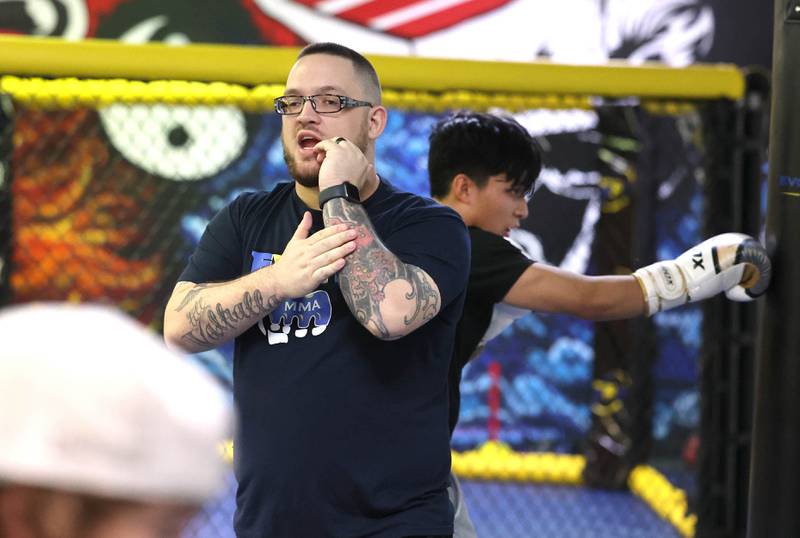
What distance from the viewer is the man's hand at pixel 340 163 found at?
2.04m

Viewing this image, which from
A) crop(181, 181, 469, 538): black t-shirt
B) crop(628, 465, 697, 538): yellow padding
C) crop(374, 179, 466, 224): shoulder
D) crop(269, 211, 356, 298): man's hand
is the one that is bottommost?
crop(628, 465, 697, 538): yellow padding

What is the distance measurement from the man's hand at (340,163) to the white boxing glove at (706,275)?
80 cm

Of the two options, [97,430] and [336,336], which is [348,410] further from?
[97,430]

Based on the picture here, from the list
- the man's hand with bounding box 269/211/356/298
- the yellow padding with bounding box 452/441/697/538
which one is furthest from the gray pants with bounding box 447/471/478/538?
the yellow padding with bounding box 452/441/697/538

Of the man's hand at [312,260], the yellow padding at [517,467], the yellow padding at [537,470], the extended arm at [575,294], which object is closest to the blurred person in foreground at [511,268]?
the extended arm at [575,294]

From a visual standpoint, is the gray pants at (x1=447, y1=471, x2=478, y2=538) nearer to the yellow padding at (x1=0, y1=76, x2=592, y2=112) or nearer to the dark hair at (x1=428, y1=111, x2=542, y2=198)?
the dark hair at (x1=428, y1=111, x2=542, y2=198)

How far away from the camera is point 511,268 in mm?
2393

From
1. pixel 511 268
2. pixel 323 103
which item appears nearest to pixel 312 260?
pixel 323 103

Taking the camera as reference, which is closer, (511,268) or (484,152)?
(511,268)

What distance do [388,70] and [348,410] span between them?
145 cm

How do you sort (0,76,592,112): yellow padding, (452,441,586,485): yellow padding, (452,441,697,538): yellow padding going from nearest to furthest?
(0,76,592,112): yellow padding < (452,441,697,538): yellow padding < (452,441,586,485): yellow padding

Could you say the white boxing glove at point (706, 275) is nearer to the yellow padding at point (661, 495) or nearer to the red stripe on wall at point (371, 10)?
the yellow padding at point (661, 495)

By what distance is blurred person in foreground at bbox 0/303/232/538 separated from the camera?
Answer: 1.90ft

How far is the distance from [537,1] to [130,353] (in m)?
5.33
